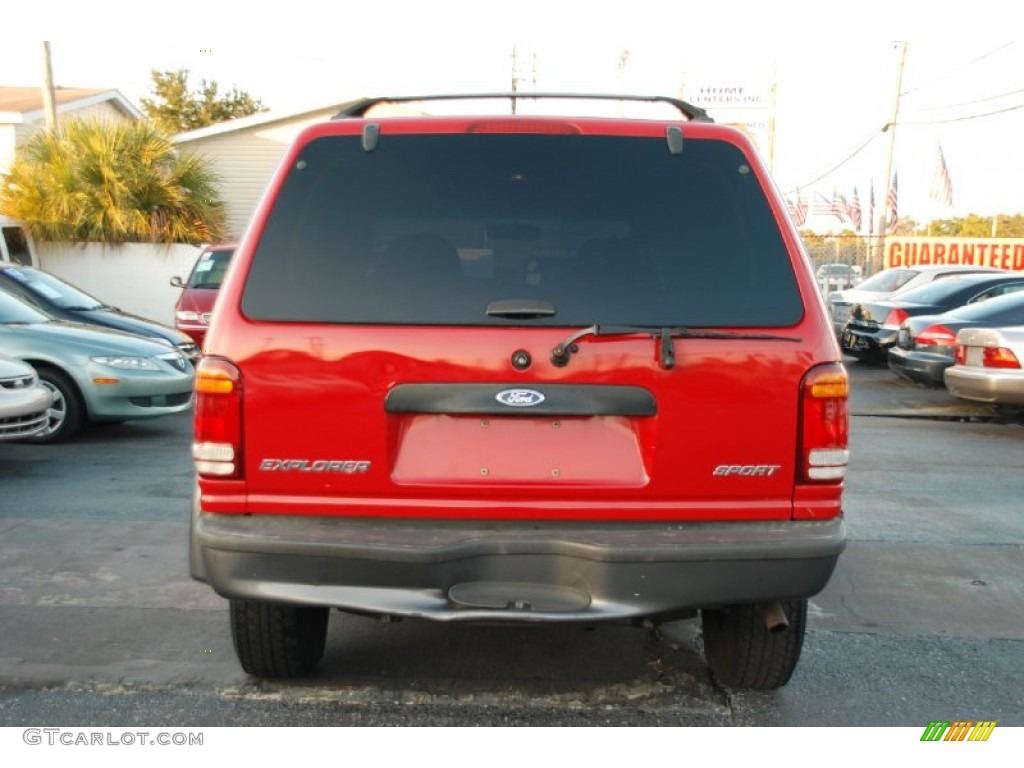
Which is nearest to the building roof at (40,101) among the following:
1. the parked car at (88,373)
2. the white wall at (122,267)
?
the white wall at (122,267)

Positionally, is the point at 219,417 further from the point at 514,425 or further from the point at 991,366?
the point at 991,366

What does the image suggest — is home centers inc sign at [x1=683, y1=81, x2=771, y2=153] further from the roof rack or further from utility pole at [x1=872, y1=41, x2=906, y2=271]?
the roof rack

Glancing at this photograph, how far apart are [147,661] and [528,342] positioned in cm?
222

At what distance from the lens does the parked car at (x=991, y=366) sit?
1014cm

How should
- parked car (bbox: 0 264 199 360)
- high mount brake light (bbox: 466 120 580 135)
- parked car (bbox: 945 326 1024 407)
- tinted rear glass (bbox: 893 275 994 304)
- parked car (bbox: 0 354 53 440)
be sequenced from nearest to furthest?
high mount brake light (bbox: 466 120 580 135) → parked car (bbox: 0 354 53 440) → parked car (bbox: 945 326 1024 407) → parked car (bbox: 0 264 199 360) → tinted rear glass (bbox: 893 275 994 304)

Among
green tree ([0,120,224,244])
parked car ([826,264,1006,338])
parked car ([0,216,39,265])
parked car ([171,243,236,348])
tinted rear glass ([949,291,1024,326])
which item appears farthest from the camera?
green tree ([0,120,224,244])

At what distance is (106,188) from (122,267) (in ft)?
4.78

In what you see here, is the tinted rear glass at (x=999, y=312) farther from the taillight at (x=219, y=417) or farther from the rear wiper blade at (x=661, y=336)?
the taillight at (x=219, y=417)

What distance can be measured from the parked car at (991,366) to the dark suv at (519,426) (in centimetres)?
782

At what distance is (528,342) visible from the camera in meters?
3.16

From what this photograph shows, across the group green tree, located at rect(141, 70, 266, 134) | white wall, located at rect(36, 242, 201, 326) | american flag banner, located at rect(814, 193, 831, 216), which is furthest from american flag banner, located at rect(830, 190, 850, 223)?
white wall, located at rect(36, 242, 201, 326)

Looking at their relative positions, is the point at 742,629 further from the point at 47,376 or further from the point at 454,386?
the point at 47,376

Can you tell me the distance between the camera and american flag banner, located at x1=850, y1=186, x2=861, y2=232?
156 ft
